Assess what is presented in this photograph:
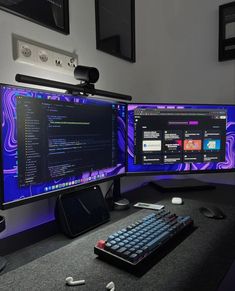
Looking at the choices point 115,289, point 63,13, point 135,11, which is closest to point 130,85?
point 135,11

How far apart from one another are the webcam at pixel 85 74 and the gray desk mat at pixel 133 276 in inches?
22.9

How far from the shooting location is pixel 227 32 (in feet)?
5.30

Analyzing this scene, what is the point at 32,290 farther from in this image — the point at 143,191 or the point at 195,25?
the point at 195,25

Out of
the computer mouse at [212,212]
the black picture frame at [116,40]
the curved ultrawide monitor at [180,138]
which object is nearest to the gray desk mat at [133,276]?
the computer mouse at [212,212]

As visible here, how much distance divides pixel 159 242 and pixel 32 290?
0.35 m

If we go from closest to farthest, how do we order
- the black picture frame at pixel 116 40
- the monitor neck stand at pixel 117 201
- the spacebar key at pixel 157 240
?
the spacebar key at pixel 157 240, the monitor neck stand at pixel 117 201, the black picture frame at pixel 116 40

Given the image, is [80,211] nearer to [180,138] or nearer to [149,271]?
[149,271]

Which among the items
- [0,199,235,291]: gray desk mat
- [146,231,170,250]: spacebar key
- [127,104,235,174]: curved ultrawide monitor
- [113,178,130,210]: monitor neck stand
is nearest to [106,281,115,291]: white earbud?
[0,199,235,291]: gray desk mat

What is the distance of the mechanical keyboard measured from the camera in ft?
2.20

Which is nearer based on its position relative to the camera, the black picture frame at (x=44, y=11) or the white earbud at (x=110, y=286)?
the white earbud at (x=110, y=286)

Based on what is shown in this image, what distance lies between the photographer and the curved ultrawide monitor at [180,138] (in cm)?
130

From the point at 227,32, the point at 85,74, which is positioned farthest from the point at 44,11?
the point at 227,32

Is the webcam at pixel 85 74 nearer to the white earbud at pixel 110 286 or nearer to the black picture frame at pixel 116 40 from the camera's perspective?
the black picture frame at pixel 116 40

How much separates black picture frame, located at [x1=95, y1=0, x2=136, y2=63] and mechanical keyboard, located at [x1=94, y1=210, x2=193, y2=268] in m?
0.86
